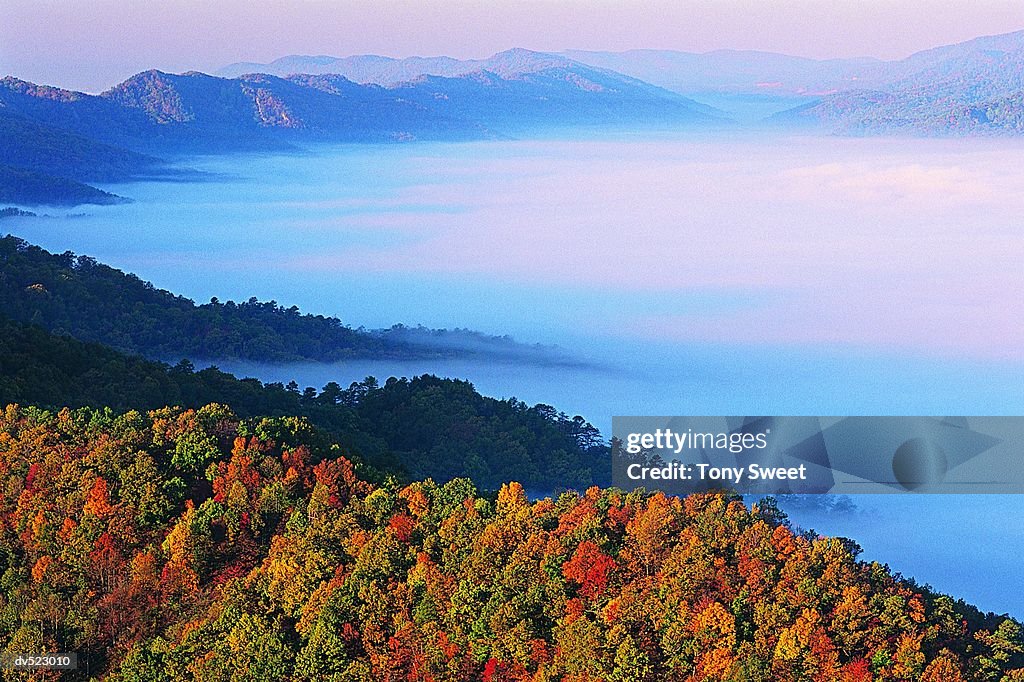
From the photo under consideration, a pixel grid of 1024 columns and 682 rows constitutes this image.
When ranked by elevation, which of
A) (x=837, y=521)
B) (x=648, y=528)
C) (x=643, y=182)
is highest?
(x=643, y=182)

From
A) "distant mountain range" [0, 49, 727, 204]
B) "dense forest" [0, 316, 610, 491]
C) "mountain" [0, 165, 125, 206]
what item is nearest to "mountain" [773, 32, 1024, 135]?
"distant mountain range" [0, 49, 727, 204]

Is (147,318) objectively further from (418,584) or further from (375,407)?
(418,584)

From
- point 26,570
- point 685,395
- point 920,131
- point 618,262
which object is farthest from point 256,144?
point 26,570

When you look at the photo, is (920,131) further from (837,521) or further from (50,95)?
(837,521)

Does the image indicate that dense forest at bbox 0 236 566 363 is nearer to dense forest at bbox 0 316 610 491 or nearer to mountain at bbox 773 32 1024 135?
dense forest at bbox 0 316 610 491

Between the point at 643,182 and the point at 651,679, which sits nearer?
the point at 651,679

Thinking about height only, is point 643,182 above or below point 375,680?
above
